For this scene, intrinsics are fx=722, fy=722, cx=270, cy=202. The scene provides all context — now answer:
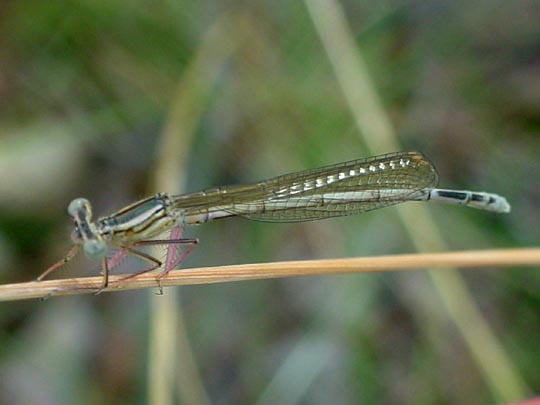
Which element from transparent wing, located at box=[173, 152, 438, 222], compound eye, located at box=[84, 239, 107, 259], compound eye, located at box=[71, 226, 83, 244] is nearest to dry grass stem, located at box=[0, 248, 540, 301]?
compound eye, located at box=[84, 239, 107, 259]

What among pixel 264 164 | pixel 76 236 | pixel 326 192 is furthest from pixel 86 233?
pixel 264 164

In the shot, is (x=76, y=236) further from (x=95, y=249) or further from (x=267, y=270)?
(x=267, y=270)

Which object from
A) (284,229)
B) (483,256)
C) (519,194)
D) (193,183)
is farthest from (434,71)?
(483,256)

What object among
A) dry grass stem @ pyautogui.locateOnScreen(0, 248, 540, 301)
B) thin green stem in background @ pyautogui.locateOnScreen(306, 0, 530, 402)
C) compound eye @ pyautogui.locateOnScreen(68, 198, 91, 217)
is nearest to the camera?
dry grass stem @ pyautogui.locateOnScreen(0, 248, 540, 301)

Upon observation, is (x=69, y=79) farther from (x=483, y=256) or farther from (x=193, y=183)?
(x=483, y=256)

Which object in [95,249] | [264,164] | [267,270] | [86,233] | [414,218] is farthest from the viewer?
[264,164]

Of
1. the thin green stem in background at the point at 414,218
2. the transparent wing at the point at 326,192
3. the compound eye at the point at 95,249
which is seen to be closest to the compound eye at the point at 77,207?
the compound eye at the point at 95,249

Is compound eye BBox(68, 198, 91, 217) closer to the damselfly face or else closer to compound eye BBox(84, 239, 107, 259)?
the damselfly face
